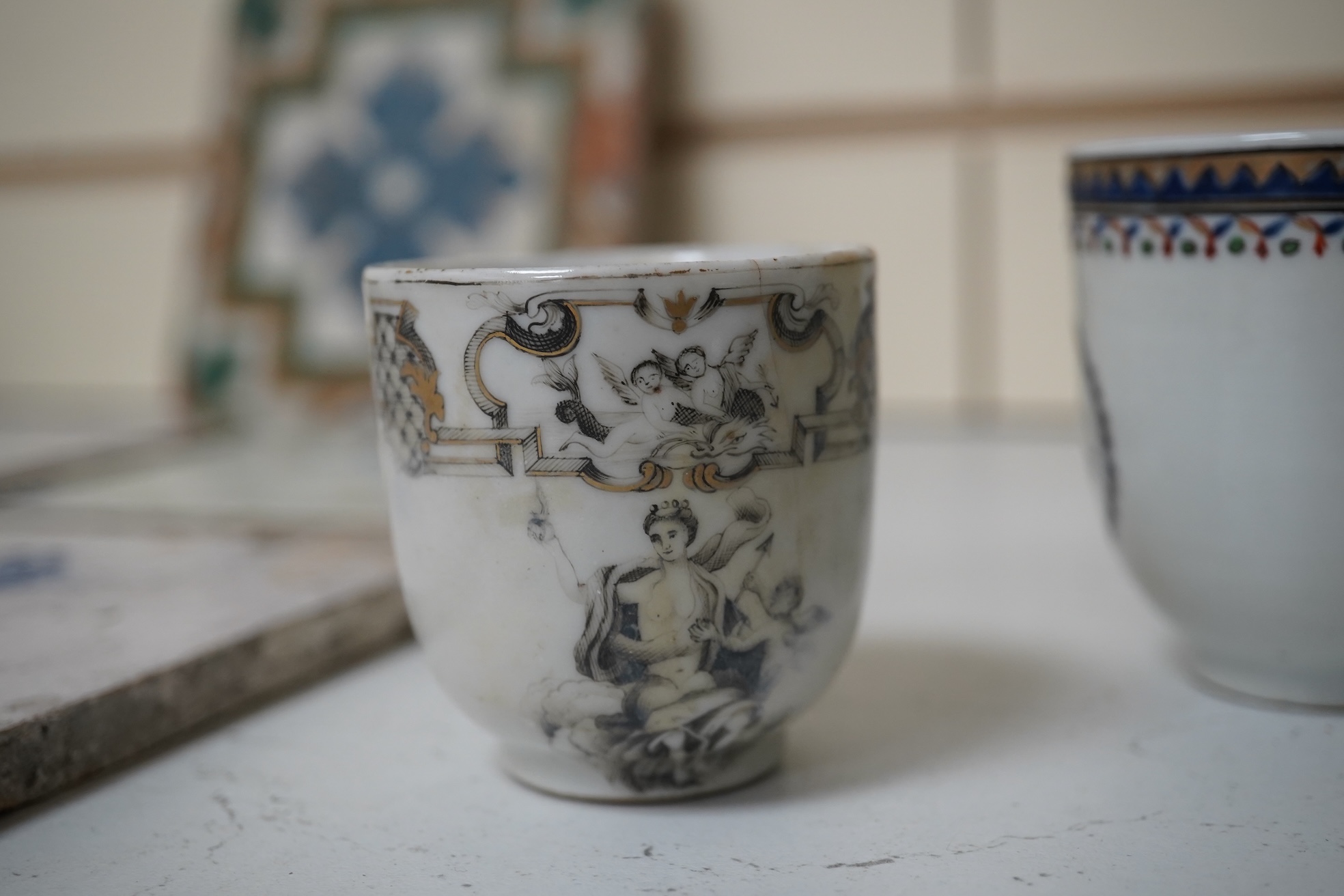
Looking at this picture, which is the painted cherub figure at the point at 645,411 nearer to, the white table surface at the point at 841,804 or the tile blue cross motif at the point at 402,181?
the white table surface at the point at 841,804

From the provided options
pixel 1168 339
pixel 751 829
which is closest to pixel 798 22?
pixel 1168 339

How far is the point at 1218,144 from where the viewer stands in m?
0.36

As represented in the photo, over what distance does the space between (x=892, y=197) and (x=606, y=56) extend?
21cm

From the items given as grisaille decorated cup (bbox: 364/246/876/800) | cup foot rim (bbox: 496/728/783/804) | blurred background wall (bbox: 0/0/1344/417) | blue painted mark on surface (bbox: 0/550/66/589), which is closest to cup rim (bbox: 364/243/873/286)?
grisaille decorated cup (bbox: 364/246/876/800)

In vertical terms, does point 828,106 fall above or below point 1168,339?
above

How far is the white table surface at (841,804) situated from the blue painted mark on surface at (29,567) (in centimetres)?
14

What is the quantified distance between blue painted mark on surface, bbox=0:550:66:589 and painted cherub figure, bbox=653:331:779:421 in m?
0.31

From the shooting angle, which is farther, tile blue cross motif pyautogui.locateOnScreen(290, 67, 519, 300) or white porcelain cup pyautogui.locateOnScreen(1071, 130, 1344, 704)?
tile blue cross motif pyautogui.locateOnScreen(290, 67, 519, 300)

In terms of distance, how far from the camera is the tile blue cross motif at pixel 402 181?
86 cm

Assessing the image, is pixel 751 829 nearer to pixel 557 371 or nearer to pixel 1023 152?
pixel 557 371

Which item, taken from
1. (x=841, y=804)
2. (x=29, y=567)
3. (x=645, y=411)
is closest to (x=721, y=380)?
(x=645, y=411)

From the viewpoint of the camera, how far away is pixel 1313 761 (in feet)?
1.16

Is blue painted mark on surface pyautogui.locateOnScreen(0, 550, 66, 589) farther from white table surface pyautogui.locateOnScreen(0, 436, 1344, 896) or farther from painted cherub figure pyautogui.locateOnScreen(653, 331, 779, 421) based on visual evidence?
painted cherub figure pyautogui.locateOnScreen(653, 331, 779, 421)

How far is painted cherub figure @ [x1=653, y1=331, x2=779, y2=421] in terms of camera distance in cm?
31
